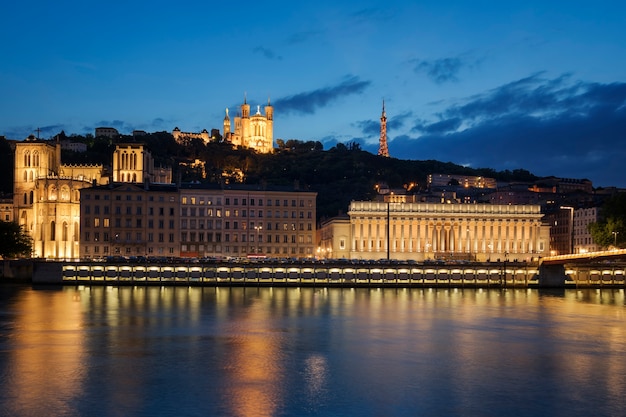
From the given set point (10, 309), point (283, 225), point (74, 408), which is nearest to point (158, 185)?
point (283, 225)

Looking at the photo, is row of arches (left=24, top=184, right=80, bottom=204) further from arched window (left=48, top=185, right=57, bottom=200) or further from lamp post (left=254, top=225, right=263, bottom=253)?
lamp post (left=254, top=225, right=263, bottom=253)

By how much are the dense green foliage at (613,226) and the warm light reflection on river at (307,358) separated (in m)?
35.0

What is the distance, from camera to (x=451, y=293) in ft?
298

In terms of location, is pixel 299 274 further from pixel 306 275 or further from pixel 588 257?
pixel 588 257

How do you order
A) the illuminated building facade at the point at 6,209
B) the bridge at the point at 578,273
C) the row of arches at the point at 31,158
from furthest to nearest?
A: 1. the illuminated building facade at the point at 6,209
2. the row of arches at the point at 31,158
3. the bridge at the point at 578,273

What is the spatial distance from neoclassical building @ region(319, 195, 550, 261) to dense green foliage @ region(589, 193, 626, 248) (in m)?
27.1

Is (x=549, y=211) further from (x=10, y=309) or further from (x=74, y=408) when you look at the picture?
(x=74, y=408)

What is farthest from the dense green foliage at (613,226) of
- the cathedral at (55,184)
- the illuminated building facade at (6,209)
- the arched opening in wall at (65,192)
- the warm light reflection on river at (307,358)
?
the illuminated building facade at (6,209)

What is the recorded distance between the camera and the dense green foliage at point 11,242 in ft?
345

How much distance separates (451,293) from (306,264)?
1912cm

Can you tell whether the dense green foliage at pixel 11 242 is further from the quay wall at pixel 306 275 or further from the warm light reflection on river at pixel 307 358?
the warm light reflection on river at pixel 307 358

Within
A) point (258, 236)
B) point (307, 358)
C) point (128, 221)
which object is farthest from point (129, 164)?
point (307, 358)

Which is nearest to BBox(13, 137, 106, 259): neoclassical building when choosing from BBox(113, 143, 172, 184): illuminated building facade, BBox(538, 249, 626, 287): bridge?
BBox(113, 143, 172, 184): illuminated building facade

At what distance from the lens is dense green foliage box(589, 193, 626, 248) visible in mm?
106812
